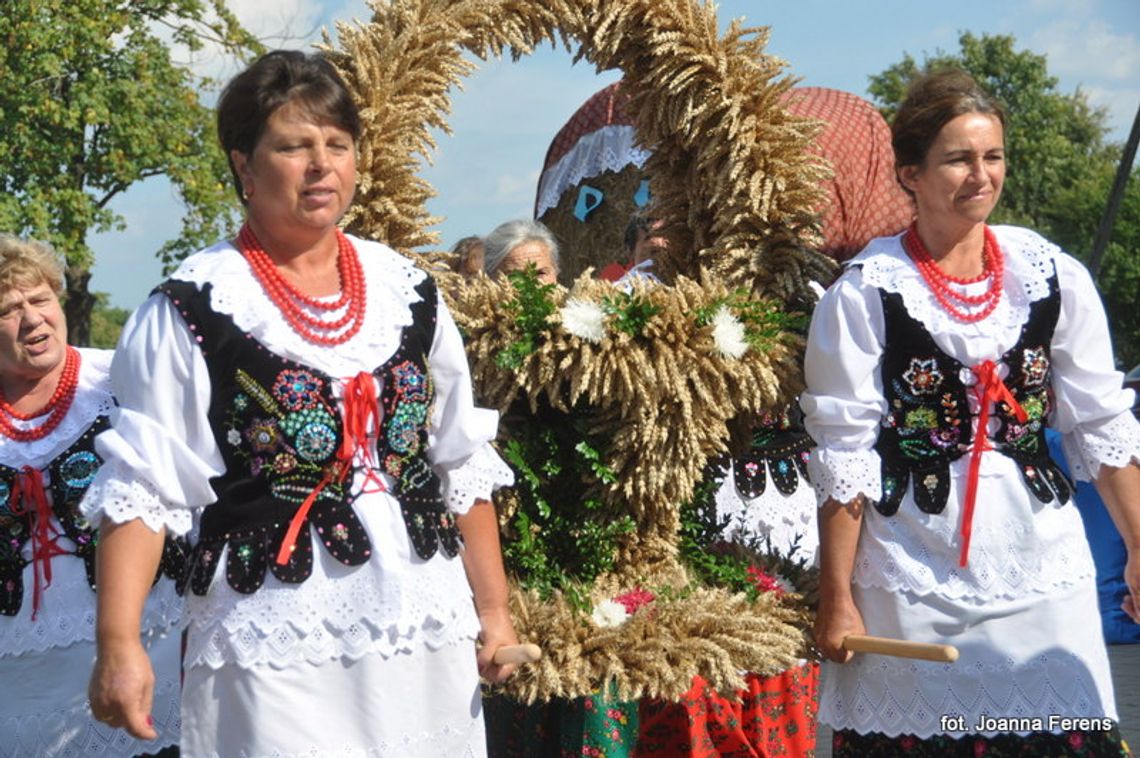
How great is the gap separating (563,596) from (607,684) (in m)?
0.28

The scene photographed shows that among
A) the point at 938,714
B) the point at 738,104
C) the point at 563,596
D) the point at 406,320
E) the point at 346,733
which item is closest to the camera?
the point at 346,733

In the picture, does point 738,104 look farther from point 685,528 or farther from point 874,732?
point 874,732

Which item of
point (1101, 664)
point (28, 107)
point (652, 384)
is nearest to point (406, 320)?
point (652, 384)

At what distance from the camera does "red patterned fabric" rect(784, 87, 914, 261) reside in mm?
5137

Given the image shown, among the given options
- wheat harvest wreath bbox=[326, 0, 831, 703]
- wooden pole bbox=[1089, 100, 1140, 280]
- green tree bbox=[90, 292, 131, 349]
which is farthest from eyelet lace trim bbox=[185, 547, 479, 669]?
green tree bbox=[90, 292, 131, 349]

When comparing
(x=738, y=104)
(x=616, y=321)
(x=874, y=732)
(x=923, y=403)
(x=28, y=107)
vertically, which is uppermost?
(x=28, y=107)

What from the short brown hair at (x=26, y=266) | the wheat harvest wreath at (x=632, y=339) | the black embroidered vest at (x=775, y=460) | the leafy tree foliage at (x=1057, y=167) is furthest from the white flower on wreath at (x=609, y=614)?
the leafy tree foliage at (x=1057, y=167)

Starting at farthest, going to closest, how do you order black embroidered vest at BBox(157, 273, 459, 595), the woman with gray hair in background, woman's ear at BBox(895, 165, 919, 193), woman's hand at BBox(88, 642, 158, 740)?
the woman with gray hair in background, woman's ear at BBox(895, 165, 919, 193), black embroidered vest at BBox(157, 273, 459, 595), woman's hand at BBox(88, 642, 158, 740)

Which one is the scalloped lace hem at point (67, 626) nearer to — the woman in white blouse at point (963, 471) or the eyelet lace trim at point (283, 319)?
the eyelet lace trim at point (283, 319)

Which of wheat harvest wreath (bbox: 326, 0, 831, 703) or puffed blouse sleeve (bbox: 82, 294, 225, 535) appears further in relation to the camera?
wheat harvest wreath (bbox: 326, 0, 831, 703)

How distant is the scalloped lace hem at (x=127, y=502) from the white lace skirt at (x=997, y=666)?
1471mm

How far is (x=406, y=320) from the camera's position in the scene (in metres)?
2.71

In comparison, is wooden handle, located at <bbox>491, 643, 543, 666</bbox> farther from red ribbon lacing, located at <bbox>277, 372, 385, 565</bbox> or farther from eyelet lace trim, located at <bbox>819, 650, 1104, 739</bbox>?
eyelet lace trim, located at <bbox>819, 650, 1104, 739</bbox>

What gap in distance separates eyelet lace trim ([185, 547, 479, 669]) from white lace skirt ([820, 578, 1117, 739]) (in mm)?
1060
